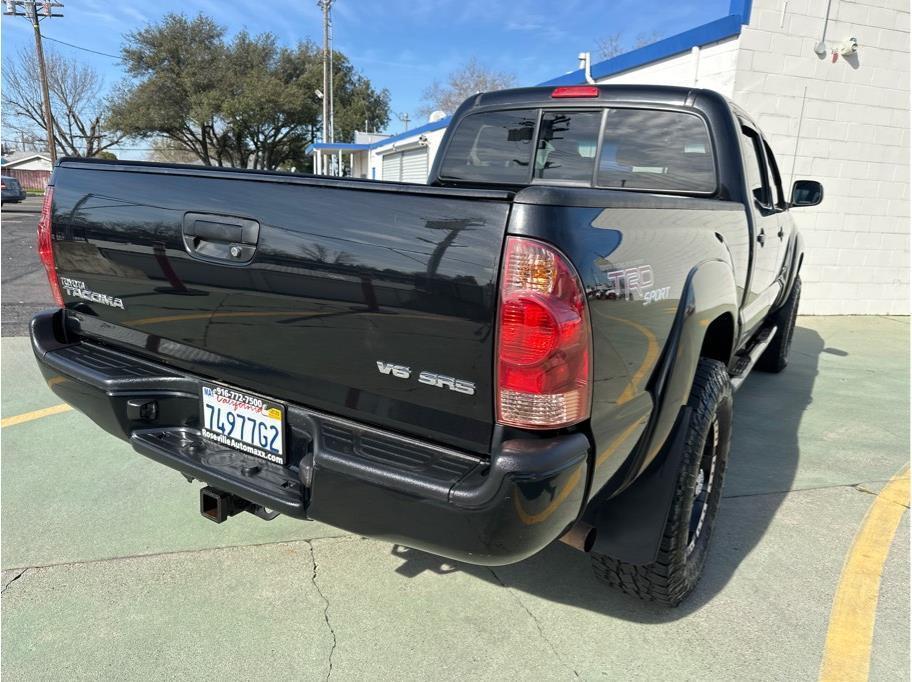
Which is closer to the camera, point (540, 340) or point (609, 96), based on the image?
point (540, 340)

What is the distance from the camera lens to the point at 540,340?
1.60 meters

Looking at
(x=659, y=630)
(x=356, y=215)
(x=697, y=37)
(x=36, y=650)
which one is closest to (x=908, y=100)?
(x=697, y=37)

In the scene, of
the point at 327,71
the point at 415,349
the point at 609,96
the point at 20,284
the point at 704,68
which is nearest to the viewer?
the point at 415,349

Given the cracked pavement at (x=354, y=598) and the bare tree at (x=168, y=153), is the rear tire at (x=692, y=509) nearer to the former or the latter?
the cracked pavement at (x=354, y=598)

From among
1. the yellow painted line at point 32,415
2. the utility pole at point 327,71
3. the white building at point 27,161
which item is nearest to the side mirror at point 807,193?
the yellow painted line at point 32,415

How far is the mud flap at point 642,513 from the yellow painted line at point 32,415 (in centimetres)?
366

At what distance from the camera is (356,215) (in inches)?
70.7

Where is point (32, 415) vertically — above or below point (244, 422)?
below

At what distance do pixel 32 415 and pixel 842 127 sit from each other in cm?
964

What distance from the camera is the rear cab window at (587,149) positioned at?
3359mm

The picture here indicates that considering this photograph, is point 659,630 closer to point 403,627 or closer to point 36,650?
point 403,627

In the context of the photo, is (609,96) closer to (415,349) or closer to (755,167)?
(755,167)

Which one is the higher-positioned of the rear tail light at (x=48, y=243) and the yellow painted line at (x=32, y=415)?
the rear tail light at (x=48, y=243)

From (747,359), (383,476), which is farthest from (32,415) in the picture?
(747,359)
